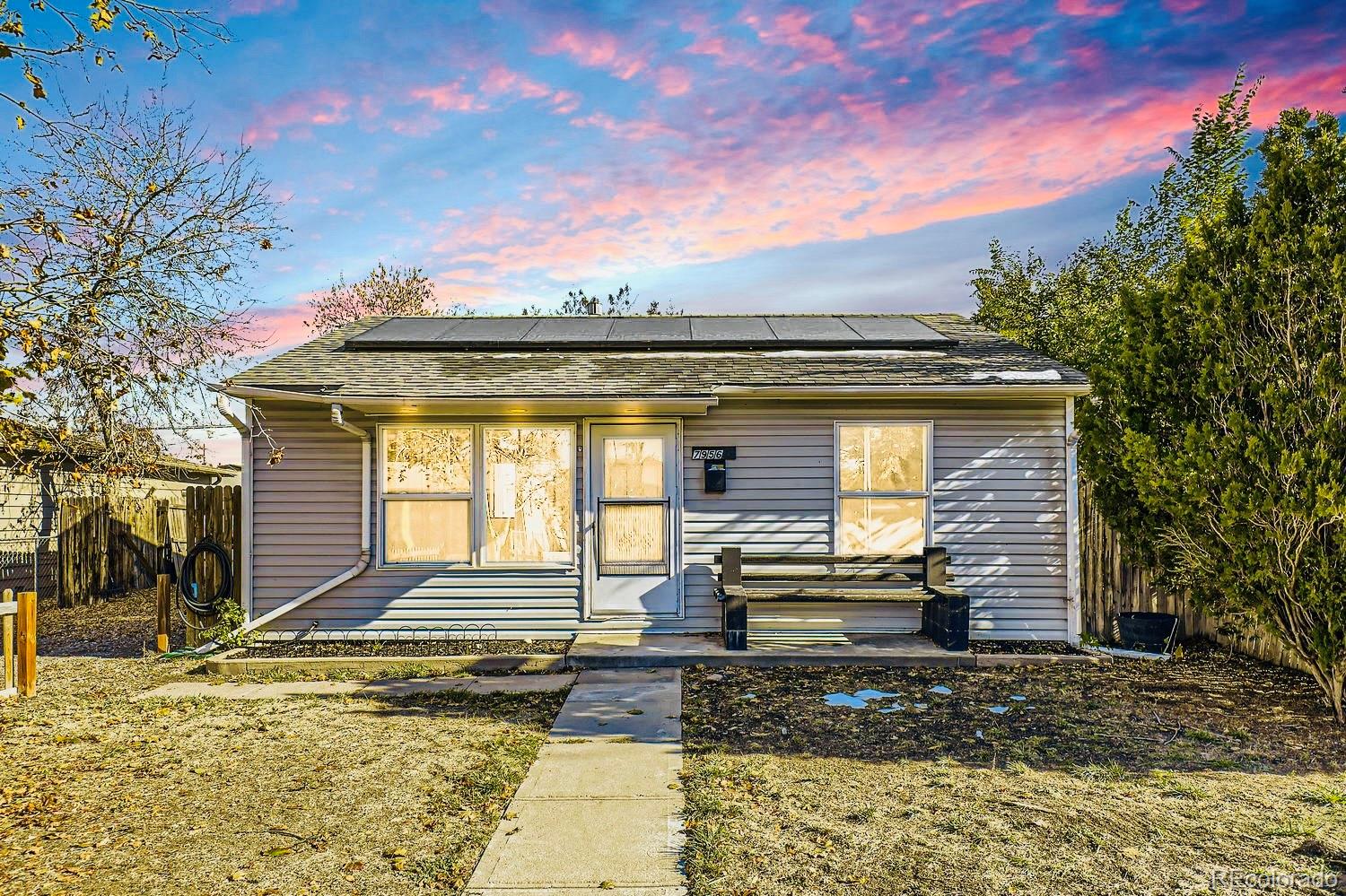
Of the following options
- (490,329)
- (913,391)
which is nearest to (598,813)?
(913,391)

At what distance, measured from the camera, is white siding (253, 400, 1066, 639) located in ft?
26.4

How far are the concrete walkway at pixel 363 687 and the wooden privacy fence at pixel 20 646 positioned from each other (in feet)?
3.17

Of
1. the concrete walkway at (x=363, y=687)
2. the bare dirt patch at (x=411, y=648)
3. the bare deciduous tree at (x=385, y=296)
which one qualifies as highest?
the bare deciduous tree at (x=385, y=296)

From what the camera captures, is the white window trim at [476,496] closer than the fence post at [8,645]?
No

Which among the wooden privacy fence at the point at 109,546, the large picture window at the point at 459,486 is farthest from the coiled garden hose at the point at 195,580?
the wooden privacy fence at the point at 109,546

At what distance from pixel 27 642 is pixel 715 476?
243 inches

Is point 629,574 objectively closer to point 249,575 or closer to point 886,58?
point 249,575

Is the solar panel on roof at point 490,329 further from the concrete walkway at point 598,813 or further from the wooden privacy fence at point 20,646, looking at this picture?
the concrete walkway at point 598,813

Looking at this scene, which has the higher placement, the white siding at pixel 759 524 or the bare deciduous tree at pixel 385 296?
the bare deciduous tree at pixel 385 296

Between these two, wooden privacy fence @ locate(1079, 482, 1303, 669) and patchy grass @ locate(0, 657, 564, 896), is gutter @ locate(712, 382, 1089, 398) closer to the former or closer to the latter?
wooden privacy fence @ locate(1079, 482, 1303, 669)

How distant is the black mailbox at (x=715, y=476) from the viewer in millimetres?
8078

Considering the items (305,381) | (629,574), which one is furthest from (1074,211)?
(305,381)

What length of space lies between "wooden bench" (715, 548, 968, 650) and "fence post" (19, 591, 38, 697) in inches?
232

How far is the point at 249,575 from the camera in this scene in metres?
8.01
